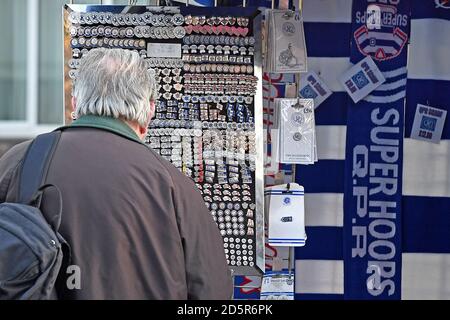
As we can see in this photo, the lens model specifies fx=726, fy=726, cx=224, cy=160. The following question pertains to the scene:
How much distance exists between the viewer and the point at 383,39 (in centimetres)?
362

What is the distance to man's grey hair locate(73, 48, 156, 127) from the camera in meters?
2.29

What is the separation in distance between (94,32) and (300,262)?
152 centimetres

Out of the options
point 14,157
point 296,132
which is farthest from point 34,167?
point 296,132

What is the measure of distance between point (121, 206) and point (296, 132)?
1524mm

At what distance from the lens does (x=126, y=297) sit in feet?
6.91

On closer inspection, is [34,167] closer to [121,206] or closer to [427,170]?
[121,206]

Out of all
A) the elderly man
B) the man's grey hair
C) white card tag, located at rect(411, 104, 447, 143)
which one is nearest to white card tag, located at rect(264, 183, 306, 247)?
white card tag, located at rect(411, 104, 447, 143)

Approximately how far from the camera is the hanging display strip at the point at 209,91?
338 cm

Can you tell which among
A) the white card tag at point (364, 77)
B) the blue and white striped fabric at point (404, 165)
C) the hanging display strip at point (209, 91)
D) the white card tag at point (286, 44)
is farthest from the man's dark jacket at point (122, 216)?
the white card tag at point (364, 77)

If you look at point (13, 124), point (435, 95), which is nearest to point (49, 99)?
point (13, 124)

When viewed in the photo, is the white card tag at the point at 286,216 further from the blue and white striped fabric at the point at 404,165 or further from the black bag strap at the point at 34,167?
the black bag strap at the point at 34,167

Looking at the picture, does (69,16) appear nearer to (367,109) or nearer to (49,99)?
(49,99)

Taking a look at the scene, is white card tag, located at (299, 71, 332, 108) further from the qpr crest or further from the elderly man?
the elderly man
